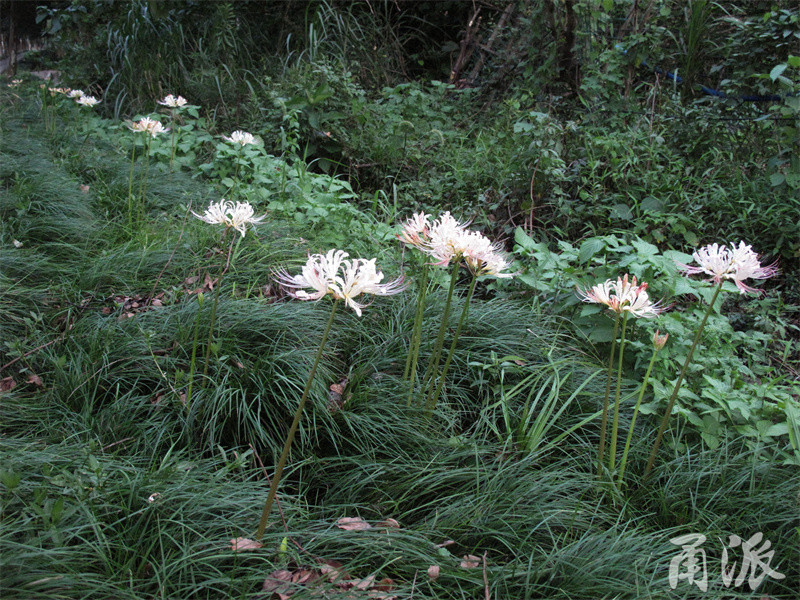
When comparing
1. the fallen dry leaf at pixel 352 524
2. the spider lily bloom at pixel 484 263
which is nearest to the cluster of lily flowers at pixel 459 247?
the spider lily bloom at pixel 484 263

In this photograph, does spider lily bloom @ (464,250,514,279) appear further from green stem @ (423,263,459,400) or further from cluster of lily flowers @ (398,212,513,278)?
green stem @ (423,263,459,400)

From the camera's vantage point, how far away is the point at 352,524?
1.80m

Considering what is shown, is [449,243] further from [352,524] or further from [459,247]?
[352,524]

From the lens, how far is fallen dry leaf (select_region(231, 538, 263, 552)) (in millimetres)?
1602

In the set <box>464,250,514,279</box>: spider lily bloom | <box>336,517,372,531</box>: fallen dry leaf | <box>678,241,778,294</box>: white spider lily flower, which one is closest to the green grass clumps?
<box>336,517,372,531</box>: fallen dry leaf

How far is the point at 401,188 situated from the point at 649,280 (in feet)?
7.90

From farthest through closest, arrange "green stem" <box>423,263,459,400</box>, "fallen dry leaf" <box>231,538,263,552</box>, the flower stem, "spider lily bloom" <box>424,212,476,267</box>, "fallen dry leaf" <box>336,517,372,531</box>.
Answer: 1. the flower stem
2. "green stem" <box>423,263,459,400</box>
3. "spider lily bloom" <box>424,212,476,267</box>
4. "fallen dry leaf" <box>336,517,372,531</box>
5. "fallen dry leaf" <box>231,538,263,552</box>

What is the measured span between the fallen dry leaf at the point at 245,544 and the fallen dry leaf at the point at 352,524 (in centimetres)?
25

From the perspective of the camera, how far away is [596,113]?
15.6 ft

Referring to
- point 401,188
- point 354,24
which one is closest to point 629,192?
point 401,188

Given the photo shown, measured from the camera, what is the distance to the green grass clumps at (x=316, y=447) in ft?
5.33

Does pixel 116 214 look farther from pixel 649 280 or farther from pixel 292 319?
pixel 649 280

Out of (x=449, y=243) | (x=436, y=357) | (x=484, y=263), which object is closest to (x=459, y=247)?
(x=449, y=243)

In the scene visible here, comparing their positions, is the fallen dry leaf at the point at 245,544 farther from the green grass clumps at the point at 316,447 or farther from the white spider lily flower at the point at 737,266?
the white spider lily flower at the point at 737,266
